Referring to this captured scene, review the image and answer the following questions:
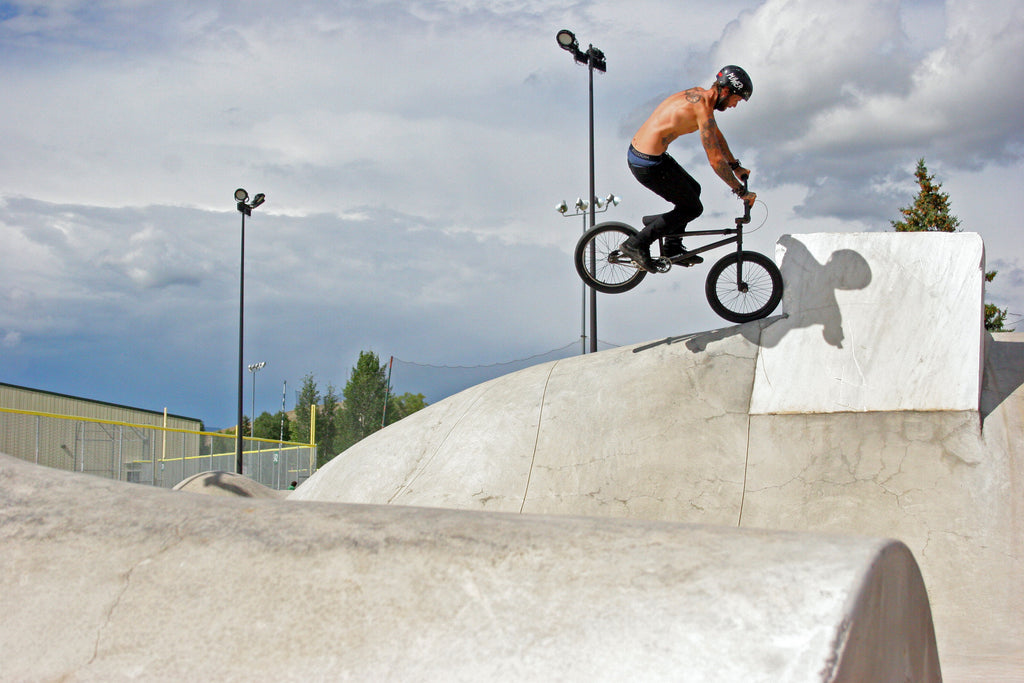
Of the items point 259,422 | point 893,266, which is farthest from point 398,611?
point 259,422

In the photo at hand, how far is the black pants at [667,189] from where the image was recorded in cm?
810

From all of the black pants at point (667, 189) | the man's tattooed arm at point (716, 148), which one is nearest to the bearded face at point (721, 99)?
the man's tattooed arm at point (716, 148)

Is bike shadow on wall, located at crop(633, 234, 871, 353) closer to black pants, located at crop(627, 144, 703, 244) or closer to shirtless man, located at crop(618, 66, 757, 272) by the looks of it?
shirtless man, located at crop(618, 66, 757, 272)

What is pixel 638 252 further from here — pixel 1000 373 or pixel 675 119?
pixel 1000 373

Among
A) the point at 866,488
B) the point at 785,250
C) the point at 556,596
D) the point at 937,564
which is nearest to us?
the point at 556,596

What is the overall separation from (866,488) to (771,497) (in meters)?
0.84

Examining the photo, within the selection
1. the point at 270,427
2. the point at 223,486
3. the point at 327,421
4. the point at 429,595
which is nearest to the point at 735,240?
the point at 429,595

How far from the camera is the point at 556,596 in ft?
6.24

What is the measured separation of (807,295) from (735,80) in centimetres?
236

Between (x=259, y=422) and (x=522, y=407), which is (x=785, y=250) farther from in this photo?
(x=259, y=422)

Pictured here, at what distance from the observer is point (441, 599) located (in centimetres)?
197

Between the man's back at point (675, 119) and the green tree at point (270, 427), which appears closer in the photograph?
the man's back at point (675, 119)

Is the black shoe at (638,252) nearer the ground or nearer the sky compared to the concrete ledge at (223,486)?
nearer the sky

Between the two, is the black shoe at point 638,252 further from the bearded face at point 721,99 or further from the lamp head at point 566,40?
the lamp head at point 566,40
